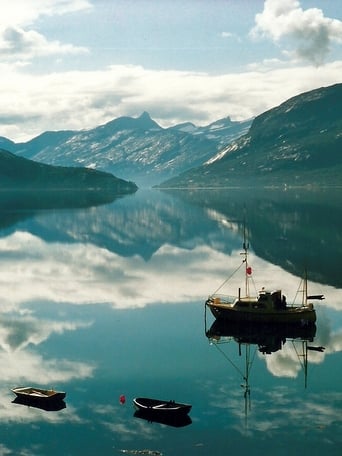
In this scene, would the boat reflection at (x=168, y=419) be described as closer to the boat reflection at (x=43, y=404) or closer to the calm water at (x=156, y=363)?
the calm water at (x=156, y=363)

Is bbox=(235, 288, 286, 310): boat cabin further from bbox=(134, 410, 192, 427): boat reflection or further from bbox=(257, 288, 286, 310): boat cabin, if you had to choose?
bbox=(134, 410, 192, 427): boat reflection

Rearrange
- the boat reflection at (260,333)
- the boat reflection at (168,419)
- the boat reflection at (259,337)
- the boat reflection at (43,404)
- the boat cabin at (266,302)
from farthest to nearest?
the boat cabin at (266,302)
the boat reflection at (260,333)
the boat reflection at (259,337)
the boat reflection at (43,404)
the boat reflection at (168,419)

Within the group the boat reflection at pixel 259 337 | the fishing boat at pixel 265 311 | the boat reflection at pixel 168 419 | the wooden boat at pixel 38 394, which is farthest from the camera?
the fishing boat at pixel 265 311

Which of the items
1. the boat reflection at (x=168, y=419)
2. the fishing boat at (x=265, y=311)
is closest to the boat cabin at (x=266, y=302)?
the fishing boat at (x=265, y=311)

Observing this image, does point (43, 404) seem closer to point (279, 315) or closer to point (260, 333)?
point (260, 333)

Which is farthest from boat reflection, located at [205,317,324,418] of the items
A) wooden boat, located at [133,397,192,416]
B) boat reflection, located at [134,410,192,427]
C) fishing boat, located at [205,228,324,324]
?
boat reflection, located at [134,410,192,427]

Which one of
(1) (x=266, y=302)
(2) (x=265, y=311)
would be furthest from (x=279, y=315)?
(1) (x=266, y=302)
